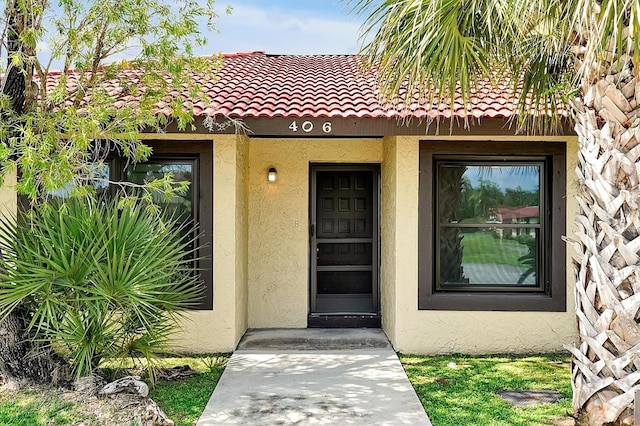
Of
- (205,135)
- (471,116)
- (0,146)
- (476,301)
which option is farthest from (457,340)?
(0,146)

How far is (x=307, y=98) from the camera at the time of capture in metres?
8.23

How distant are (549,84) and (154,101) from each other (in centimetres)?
473

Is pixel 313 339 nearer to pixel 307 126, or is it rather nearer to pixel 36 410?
pixel 307 126

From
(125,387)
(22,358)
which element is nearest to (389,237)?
(125,387)

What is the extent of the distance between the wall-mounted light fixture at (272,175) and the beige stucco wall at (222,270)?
1362 mm

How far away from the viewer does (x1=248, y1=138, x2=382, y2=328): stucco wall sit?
959 cm

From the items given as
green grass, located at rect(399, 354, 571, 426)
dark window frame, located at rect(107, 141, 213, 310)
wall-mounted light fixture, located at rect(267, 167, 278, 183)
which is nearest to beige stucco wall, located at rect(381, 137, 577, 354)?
green grass, located at rect(399, 354, 571, 426)

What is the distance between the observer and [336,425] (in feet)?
17.3

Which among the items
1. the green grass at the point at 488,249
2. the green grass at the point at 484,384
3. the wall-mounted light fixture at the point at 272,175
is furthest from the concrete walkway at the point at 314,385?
the wall-mounted light fixture at the point at 272,175

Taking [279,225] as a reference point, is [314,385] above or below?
below

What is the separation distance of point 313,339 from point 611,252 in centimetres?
493

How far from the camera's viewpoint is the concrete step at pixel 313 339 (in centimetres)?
818

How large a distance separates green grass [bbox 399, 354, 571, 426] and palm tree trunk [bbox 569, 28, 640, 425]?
71 cm

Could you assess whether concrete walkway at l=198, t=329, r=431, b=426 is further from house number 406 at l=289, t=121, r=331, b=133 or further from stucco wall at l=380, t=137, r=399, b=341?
house number 406 at l=289, t=121, r=331, b=133
